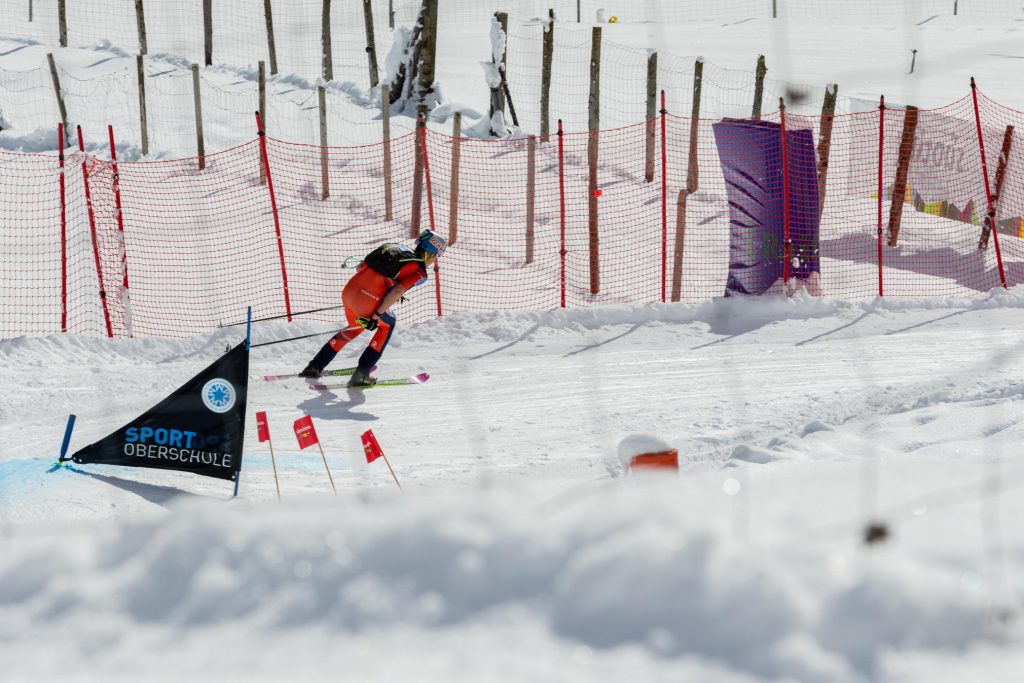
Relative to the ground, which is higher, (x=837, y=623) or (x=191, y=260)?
(x=837, y=623)

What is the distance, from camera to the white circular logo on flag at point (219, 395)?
6188 mm

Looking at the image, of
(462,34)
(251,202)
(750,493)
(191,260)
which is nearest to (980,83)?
(462,34)

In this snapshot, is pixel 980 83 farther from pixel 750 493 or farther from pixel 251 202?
pixel 750 493

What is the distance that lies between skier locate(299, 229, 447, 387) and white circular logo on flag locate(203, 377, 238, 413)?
2.89 meters

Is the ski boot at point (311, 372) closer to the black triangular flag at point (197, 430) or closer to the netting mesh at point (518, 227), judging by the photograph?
the netting mesh at point (518, 227)

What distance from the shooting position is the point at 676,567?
2.50m

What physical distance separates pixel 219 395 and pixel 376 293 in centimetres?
304

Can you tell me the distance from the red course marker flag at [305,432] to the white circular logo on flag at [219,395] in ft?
1.33

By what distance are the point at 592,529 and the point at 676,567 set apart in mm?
231

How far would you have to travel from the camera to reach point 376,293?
9109 mm

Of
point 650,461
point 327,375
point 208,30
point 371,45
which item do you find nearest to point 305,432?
point 650,461

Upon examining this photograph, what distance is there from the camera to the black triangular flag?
6.20 metres

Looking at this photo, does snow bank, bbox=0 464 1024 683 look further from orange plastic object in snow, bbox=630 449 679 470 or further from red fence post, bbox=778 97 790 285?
red fence post, bbox=778 97 790 285

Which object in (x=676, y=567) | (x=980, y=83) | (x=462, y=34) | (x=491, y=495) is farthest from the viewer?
(x=462, y=34)
